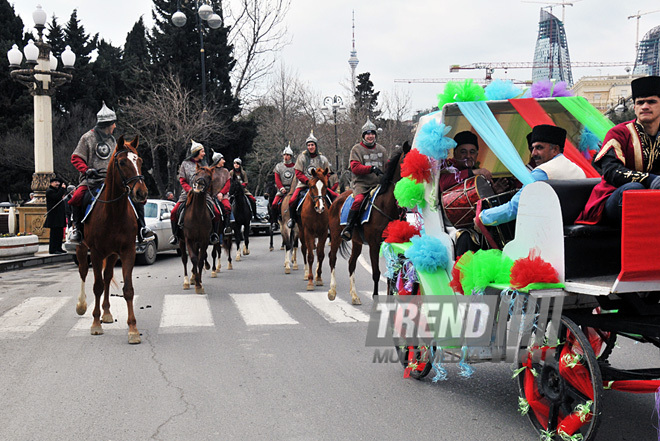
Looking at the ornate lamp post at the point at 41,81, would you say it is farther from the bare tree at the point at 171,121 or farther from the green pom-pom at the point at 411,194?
the green pom-pom at the point at 411,194

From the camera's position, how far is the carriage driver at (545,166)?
181 inches

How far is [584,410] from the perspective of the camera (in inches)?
147

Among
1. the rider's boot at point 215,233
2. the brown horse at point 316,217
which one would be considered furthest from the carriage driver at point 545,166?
the rider's boot at point 215,233

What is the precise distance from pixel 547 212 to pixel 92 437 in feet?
12.0

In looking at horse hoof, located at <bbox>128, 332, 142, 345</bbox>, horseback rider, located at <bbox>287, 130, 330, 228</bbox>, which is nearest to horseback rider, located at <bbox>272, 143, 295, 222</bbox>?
horseback rider, located at <bbox>287, 130, 330, 228</bbox>

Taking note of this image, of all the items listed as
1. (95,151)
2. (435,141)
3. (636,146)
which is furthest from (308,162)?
(636,146)

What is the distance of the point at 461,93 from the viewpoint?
17.9 ft

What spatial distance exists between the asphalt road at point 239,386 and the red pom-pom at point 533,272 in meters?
1.26

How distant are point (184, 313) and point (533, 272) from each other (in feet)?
23.0

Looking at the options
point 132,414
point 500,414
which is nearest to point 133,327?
point 132,414

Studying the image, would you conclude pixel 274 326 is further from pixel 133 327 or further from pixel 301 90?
pixel 301 90

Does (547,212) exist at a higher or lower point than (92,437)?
higher

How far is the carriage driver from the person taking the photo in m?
4.61

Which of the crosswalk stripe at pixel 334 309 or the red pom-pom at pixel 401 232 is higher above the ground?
the red pom-pom at pixel 401 232
